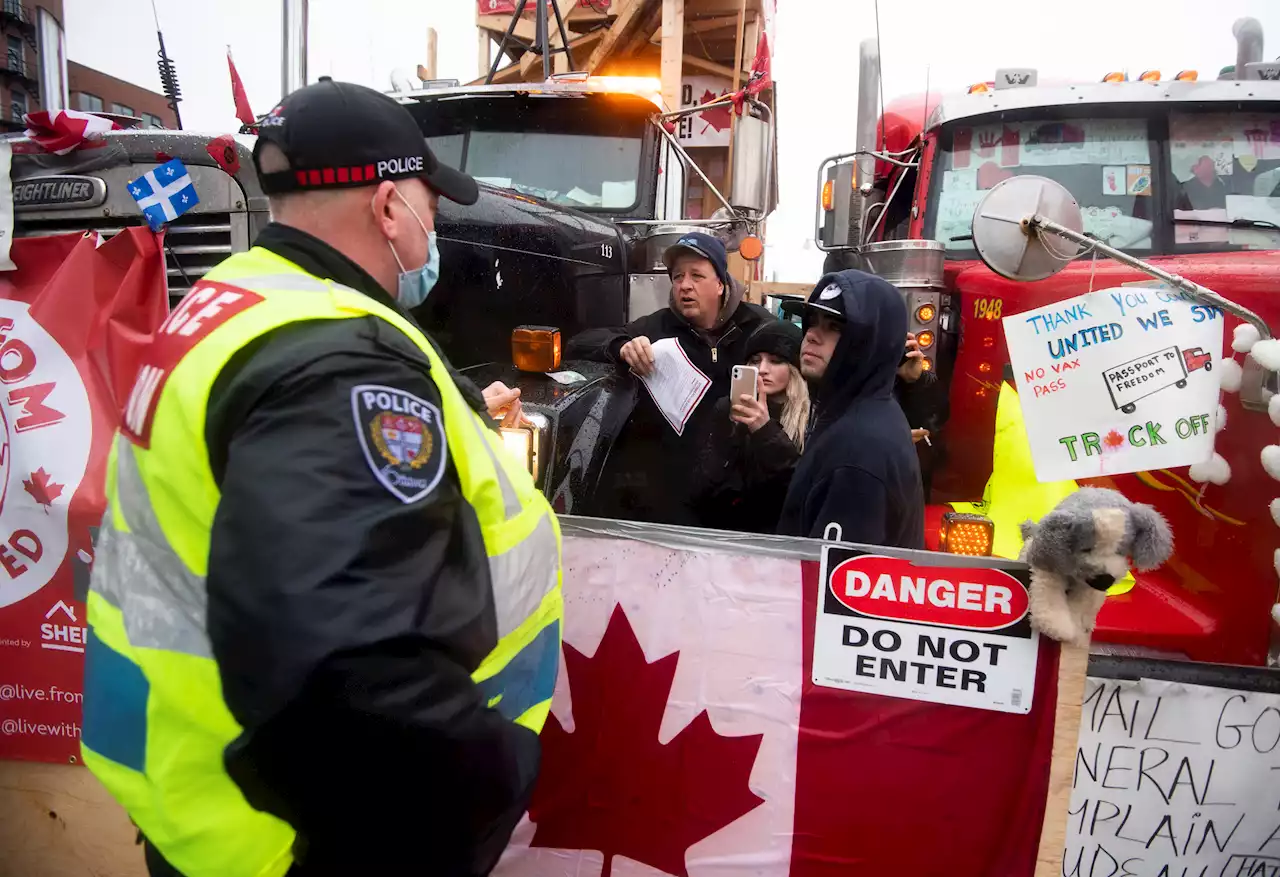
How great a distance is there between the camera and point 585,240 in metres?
4.08

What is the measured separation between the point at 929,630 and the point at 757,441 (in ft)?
3.65

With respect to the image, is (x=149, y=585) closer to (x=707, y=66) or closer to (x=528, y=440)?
(x=528, y=440)

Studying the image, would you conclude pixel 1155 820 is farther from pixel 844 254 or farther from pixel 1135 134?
pixel 844 254

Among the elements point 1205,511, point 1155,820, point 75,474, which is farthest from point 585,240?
point 1155,820

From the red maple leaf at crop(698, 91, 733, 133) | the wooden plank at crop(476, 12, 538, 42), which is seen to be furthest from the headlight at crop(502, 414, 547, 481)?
the wooden plank at crop(476, 12, 538, 42)

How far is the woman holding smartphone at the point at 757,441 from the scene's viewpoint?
9.31 ft

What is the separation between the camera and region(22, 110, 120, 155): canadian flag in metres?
2.80

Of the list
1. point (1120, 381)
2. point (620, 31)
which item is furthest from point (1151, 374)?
point (620, 31)

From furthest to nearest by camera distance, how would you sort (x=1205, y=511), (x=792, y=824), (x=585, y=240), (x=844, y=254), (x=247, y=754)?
(x=844, y=254)
(x=585, y=240)
(x=1205, y=511)
(x=792, y=824)
(x=247, y=754)

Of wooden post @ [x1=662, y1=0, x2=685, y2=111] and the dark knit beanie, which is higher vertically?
wooden post @ [x1=662, y1=0, x2=685, y2=111]

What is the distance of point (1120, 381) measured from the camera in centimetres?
226

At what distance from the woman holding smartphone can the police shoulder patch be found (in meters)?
1.75

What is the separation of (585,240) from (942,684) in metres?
2.88

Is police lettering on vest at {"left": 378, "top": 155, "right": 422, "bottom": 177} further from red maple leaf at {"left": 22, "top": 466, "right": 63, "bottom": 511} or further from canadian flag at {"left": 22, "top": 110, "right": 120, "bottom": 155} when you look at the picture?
canadian flag at {"left": 22, "top": 110, "right": 120, "bottom": 155}
